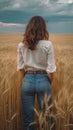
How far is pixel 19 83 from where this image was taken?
272 cm

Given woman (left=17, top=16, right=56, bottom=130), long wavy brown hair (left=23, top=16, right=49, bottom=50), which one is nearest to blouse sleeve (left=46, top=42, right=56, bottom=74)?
woman (left=17, top=16, right=56, bottom=130)

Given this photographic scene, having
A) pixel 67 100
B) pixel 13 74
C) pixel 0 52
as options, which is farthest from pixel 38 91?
pixel 0 52

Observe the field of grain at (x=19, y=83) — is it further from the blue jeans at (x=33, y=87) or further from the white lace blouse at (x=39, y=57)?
the white lace blouse at (x=39, y=57)

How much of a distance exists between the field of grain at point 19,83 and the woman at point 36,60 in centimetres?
15

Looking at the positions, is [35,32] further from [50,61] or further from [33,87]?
[33,87]

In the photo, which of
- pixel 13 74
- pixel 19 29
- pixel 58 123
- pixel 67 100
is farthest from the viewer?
pixel 19 29

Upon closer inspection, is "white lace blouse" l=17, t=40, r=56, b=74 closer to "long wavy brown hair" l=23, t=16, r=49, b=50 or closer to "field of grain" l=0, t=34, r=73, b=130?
"long wavy brown hair" l=23, t=16, r=49, b=50

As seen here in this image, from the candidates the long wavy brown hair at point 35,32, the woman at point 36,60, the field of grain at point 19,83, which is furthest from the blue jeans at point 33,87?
the long wavy brown hair at point 35,32

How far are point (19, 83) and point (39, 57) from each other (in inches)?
20.8

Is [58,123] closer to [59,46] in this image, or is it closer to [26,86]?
[26,86]

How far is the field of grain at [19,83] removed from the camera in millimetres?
2330

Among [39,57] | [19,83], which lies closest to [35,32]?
[39,57]

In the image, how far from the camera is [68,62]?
3.13 m

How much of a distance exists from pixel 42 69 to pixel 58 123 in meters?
0.47
